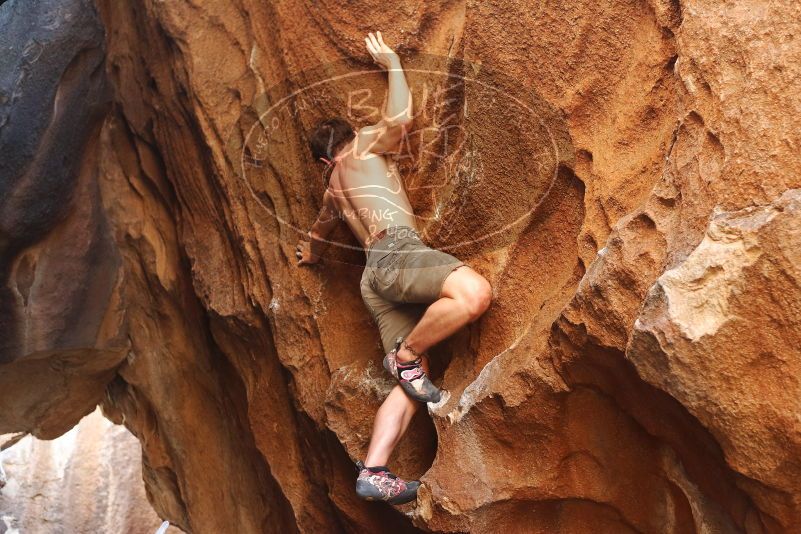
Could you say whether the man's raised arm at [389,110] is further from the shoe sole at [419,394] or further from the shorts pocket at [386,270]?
the shoe sole at [419,394]

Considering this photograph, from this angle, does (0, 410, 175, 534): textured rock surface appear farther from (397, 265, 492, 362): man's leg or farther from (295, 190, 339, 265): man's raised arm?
(397, 265, 492, 362): man's leg

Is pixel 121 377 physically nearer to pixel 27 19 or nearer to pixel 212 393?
pixel 212 393

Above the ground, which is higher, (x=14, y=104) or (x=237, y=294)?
(x=14, y=104)

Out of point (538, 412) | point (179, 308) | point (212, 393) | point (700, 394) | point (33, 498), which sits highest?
point (700, 394)

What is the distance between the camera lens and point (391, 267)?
3281mm

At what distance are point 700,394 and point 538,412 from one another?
644 mm

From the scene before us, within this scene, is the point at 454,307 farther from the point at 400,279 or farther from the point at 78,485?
the point at 78,485

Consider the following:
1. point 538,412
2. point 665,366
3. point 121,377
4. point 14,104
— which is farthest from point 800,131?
point 121,377

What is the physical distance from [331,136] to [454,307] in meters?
0.88

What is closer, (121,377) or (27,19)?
(27,19)

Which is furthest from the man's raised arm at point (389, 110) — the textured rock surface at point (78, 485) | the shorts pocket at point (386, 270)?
the textured rock surface at point (78, 485)

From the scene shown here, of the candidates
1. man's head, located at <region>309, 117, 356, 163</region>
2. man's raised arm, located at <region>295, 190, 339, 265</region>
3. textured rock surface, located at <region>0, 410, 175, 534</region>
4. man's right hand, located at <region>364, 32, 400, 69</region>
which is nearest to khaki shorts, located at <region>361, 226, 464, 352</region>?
man's raised arm, located at <region>295, 190, 339, 265</region>

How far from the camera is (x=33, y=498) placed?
7.56 meters

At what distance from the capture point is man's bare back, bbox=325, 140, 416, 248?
341cm
